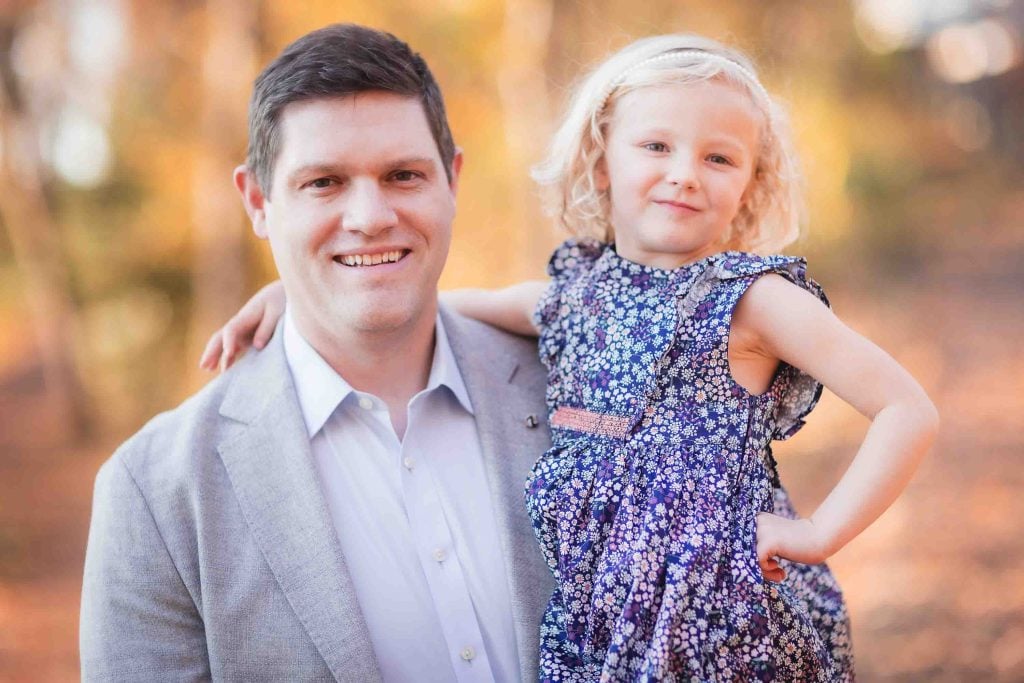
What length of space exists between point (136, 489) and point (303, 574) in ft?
1.27

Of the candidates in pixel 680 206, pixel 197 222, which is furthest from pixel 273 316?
pixel 197 222

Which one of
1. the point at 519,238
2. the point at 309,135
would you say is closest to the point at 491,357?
the point at 309,135

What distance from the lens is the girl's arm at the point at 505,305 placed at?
94.8 inches

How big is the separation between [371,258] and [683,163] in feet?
2.25

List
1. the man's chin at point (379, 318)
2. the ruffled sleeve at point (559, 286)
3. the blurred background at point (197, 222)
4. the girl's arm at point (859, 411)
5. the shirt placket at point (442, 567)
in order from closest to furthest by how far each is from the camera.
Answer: the girl's arm at point (859, 411), the shirt placket at point (442, 567), the man's chin at point (379, 318), the ruffled sleeve at point (559, 286), the blurred background at point (197, 222)

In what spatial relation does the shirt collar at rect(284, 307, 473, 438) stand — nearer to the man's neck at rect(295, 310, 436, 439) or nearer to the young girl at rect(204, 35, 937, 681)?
the man's neck at rect(295, 310, 436, 439)

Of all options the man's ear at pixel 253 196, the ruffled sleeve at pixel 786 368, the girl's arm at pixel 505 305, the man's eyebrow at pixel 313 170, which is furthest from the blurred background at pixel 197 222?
the man's eyebrow at pixel 313 170

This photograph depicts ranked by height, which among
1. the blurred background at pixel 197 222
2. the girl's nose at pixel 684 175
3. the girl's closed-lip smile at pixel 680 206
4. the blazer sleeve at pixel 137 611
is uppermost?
the blurred background at pixel 197 222

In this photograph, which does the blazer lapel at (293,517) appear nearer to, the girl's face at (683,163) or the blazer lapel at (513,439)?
the blazer lapel at (513,439)

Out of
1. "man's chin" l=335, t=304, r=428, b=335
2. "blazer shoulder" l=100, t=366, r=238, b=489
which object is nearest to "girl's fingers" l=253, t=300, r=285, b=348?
"blazer shoulder" l=100, t=366, r=238, b=489

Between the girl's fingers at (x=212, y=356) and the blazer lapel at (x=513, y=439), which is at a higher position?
the girl's fingers at (x=212, y=356)

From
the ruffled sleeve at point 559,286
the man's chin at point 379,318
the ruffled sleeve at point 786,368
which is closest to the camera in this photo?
the ruffled sleeve at point 786,368

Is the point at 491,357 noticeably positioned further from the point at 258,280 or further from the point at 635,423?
the point at 258,280

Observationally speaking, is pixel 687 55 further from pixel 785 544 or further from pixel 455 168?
pixel 785 544
